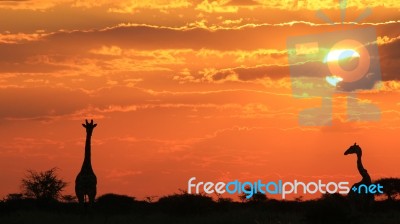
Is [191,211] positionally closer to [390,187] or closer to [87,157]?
[87,157]

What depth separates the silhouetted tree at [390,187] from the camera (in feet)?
198

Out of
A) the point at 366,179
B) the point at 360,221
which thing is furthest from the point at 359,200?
the point at 360,221

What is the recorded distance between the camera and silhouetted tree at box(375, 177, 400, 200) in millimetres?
60469

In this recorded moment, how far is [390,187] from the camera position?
60.7 meters

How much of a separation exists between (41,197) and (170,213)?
572 inches

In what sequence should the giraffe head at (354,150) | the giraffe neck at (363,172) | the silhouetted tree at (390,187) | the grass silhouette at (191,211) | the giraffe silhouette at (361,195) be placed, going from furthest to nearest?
1. the silhouetted tree at (390,187)
2. the giraffe head at (354,150)
3. the giraffe neck at (363,172)
4. the giraffe silhouette at (361,195)
5. the grass silhouette at (191,211)

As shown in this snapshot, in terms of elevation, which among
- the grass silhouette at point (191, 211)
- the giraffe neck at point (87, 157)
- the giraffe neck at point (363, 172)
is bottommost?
the grass silhouette at point (191, 211)

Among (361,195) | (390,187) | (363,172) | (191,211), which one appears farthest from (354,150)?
(390,187)

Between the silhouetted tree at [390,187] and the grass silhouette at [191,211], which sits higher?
the silhouetted tree at [390,187]

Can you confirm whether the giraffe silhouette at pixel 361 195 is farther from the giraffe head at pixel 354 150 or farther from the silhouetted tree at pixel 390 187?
the silhouetted tree at pixel 390 187

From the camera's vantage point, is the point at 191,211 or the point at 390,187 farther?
the point at 390,187

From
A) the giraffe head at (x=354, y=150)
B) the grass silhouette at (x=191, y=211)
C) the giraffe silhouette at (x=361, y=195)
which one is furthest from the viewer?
the giraffe head at (x=354, y=150)

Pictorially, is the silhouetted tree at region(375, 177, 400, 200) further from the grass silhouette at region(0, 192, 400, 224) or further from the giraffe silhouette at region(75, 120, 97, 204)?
the giraffe silhouette at region(75, 120, 97, 204)

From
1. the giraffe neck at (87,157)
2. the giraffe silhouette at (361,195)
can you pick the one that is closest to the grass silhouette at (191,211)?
the giraffe silhouette at (361,195)
